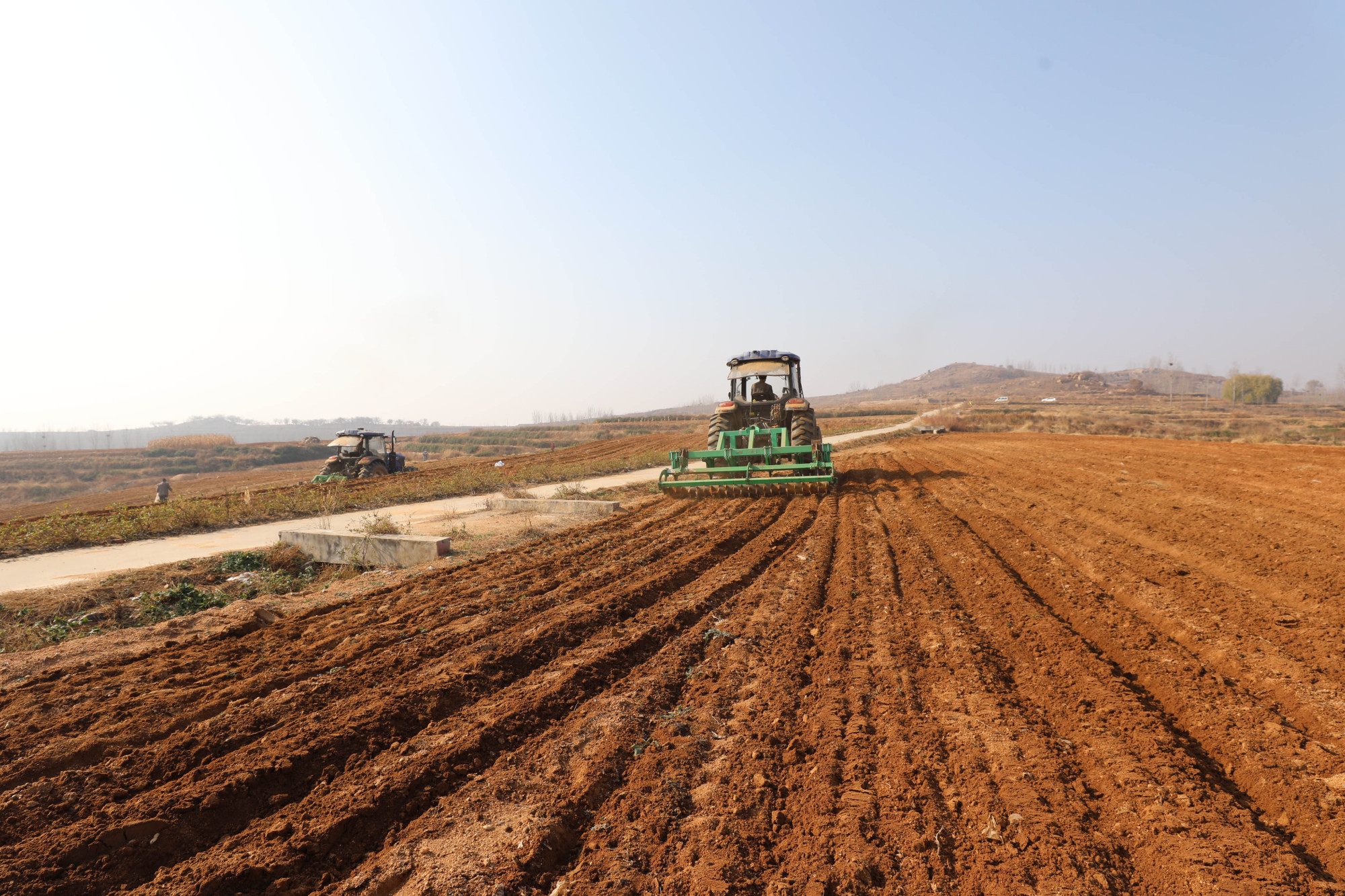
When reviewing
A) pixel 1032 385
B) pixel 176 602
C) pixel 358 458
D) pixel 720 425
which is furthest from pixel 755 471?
pixel 1032 385

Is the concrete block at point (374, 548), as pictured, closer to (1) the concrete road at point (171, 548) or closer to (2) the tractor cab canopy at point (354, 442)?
(1) the concrete road at point (171, 548)

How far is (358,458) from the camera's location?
19.2m

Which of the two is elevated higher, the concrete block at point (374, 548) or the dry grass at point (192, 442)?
the dry grass at point (192, 442)

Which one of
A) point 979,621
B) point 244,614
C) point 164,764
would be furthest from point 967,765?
point 244,614

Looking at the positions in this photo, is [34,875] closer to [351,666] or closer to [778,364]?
[351,666]

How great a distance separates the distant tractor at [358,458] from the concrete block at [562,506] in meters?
9.20

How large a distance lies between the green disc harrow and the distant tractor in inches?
447

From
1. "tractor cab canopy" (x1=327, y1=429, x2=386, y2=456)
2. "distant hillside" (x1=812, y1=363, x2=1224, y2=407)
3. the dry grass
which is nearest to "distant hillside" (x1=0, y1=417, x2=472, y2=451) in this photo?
the dry grass

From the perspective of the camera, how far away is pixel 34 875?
217cm

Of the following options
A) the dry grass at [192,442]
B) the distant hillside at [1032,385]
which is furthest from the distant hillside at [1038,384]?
the dry grass at [192,442]

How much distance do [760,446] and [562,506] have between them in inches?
173

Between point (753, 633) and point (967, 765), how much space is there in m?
1.90

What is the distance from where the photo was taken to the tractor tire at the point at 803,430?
1219 centimetres

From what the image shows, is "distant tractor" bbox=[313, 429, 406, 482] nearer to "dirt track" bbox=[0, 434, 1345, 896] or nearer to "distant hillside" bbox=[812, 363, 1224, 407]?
"dirt track" bbox=[0, 434, 1345, 896]
